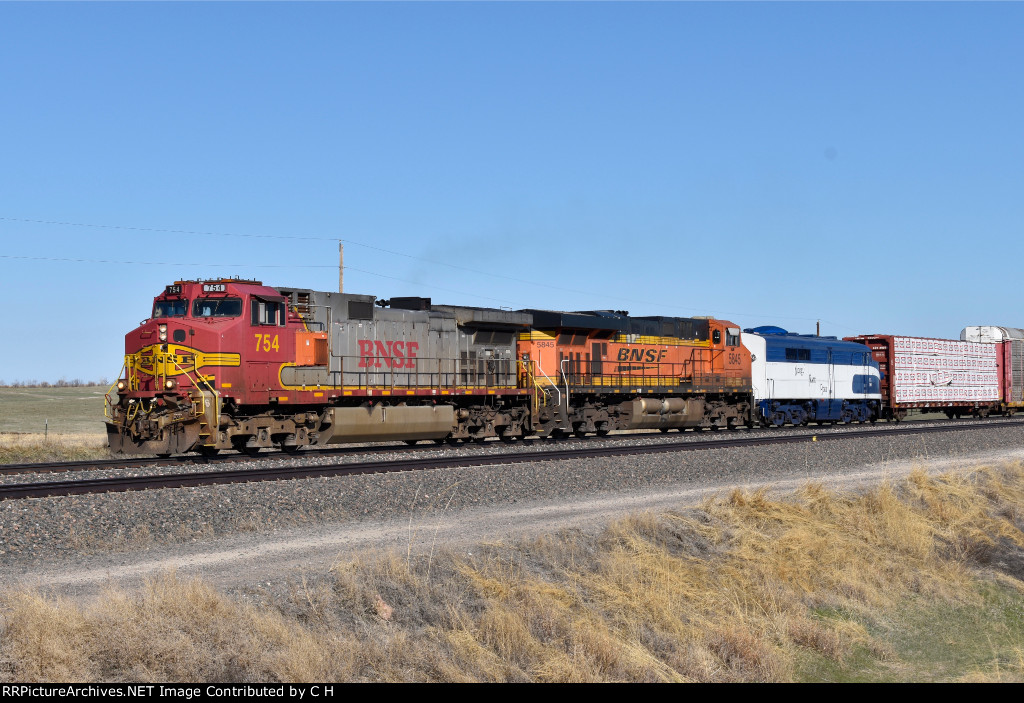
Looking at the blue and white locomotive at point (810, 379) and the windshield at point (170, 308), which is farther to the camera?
the blue and white locomotive at point (810, 379)

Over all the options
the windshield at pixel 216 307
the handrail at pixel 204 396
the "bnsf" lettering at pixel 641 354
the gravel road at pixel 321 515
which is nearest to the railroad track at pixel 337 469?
the gravel road at pixel 321 515

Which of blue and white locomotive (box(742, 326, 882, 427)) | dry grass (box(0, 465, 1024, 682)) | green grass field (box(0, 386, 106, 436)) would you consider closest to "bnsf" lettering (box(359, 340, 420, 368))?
dry grass (box(0, 465, 1024, 682))

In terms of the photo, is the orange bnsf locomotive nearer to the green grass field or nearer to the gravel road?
the gravel road

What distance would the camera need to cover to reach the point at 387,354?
2391cm

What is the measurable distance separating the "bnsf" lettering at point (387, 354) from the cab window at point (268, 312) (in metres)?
2.38

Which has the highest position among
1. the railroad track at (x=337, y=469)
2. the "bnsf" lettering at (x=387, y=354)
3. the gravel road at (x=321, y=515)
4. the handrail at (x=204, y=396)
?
the "bnsf" lettering at (x=387, y=354)

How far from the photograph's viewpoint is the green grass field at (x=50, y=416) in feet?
146

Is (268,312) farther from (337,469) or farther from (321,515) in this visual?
(321,515)

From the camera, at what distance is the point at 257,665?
7.29 meters

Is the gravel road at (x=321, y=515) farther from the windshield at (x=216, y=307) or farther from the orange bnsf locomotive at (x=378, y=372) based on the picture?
the windshield at (x=216, y=307)

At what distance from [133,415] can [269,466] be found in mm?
3456

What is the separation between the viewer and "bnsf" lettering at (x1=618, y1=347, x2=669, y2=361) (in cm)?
3125

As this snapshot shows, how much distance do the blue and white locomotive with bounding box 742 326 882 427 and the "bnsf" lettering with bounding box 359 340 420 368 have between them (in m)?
15.7

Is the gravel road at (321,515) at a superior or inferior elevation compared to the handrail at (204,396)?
inferior
